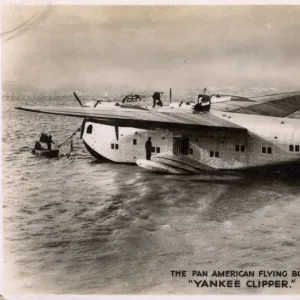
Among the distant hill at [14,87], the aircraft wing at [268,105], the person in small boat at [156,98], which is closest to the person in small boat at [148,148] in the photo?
the person in small boat at [156,98]

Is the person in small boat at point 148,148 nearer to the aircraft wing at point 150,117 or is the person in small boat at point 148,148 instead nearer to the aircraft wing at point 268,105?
the aircraft wing at point 150,117

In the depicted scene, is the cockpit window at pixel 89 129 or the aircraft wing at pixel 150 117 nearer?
the aircraft wing at pixel 150 117

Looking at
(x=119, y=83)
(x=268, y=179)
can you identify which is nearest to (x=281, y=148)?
(x=268, y=179)

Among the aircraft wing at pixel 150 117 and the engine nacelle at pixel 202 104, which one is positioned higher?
the engine nacelle at pixel 202 104

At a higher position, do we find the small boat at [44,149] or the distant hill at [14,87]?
the distant hill at [14,87]

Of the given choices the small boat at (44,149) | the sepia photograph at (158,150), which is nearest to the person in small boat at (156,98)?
the sepia photograph at (158,150)

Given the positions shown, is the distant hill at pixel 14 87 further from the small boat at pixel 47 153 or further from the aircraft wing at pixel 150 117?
the small boat at pixel 47 153

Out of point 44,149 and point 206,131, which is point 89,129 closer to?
point 44,149

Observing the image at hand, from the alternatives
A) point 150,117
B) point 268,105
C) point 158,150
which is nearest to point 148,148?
point 158,150

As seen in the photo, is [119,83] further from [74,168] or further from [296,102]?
[296,102]
